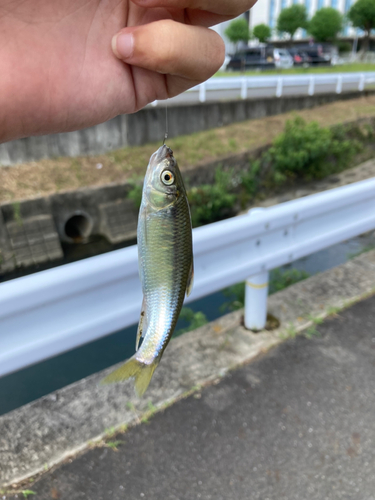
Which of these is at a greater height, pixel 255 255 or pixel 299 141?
pixel 255 255

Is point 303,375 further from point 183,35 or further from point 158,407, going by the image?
point 183,35

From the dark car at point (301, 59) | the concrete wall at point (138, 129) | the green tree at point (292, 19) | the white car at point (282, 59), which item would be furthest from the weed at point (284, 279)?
the green tree at point (292, 19)

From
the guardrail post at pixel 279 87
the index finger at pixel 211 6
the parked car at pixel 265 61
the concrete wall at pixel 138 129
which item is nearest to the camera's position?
the index finger at pixel 211 6

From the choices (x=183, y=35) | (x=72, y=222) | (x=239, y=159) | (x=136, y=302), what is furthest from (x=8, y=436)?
(x=239, y=159)

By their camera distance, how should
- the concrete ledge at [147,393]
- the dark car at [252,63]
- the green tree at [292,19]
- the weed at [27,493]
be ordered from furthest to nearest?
the green tree at [292,19] < the dark car at [252,63] < the concrete ledge at [147,393] < the weed at [27,493]

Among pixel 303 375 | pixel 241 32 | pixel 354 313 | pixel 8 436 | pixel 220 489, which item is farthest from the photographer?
pixel 241 32

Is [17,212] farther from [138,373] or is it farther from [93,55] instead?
[138,373]

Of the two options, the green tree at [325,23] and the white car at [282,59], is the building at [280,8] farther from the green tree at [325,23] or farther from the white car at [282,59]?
the white car at [282,59]

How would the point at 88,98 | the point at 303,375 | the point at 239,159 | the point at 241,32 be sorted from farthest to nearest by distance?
the point at 241,32
the point at 239,159
the point at 303,375
the point at 88,98
